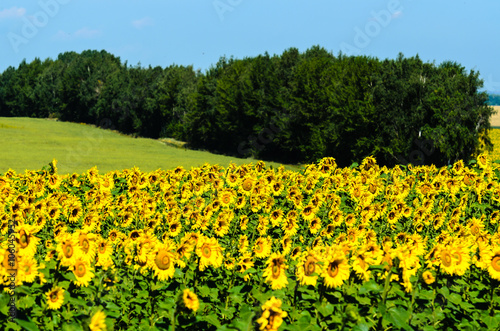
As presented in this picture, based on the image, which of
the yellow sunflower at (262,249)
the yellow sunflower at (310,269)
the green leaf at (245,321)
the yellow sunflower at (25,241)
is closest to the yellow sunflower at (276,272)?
the yellow sunflower at (310,269)

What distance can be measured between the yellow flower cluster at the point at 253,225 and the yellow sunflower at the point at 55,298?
10 mm

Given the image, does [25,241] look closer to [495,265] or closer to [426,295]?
[426,295]

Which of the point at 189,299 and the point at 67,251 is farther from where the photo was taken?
the point at 67,251

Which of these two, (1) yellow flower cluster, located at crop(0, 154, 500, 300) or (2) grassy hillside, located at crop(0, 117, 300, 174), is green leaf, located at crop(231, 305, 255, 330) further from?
(2) grassy hillside, located at crop(0, 117, 300, 174)

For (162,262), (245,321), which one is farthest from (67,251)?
(245,321)

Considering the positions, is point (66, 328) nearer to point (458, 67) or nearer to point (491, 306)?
point (491, 306)

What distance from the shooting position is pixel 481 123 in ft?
171

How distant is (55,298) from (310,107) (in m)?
57.8

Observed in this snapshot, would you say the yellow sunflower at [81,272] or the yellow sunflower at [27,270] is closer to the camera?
the yellow sunflower at [27,270]

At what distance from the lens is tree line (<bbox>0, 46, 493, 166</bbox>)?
51.2m

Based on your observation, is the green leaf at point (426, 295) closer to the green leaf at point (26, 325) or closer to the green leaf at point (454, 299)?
the green leaf at point (454, 299)

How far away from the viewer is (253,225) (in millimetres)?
9898

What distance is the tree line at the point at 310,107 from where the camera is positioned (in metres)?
51.2

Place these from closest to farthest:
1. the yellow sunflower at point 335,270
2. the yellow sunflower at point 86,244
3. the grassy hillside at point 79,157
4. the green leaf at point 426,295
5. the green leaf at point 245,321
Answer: the green leaf at point 245,321
the yellow sunflower at point 335,270
the yellow sunflower at point 86,244
the green leaf at point 426,295
the grassy hillside at point 79,157
